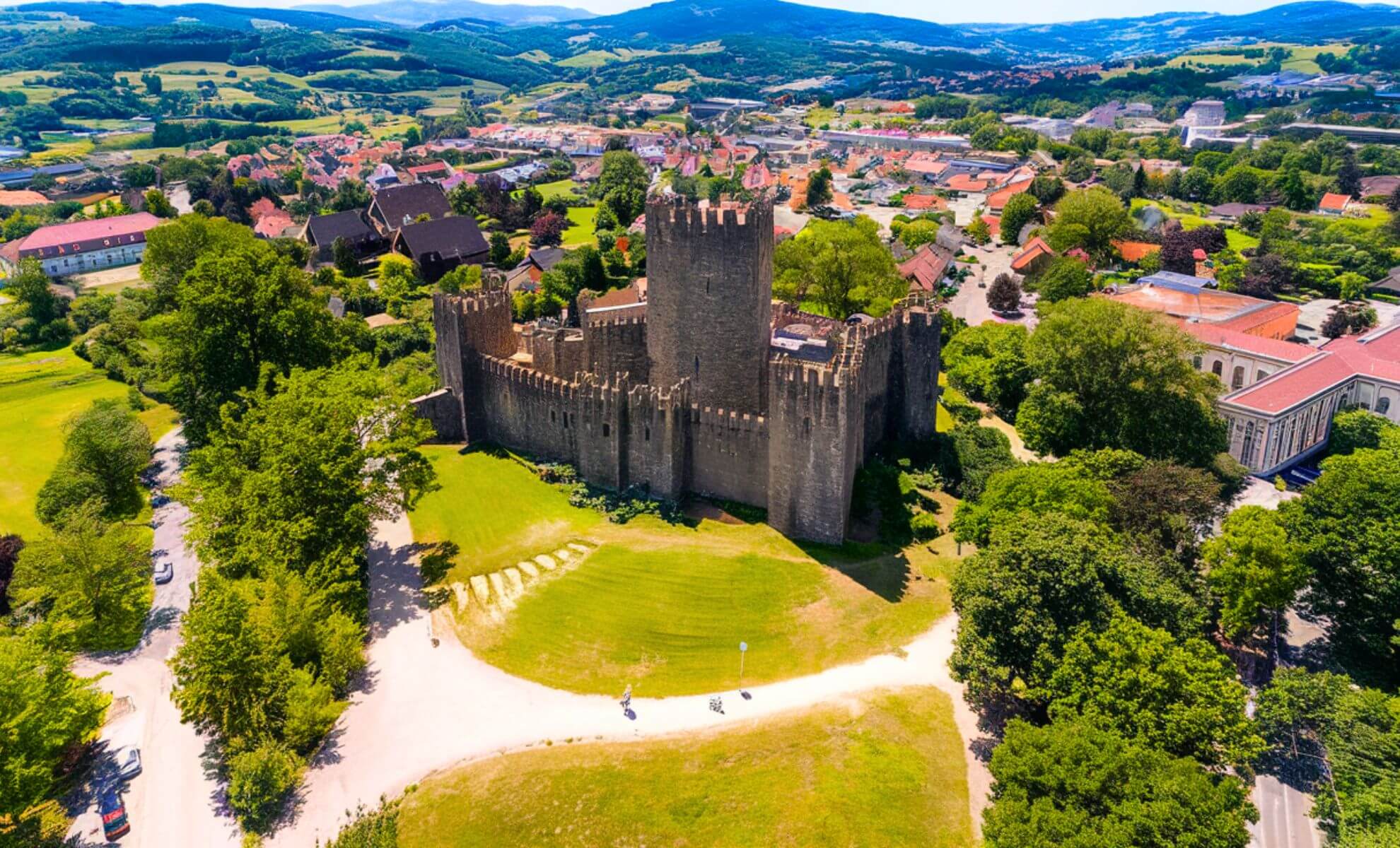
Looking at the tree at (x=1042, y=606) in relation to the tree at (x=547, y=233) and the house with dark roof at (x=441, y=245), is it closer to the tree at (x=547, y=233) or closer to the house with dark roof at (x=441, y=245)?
the house with dark roof at (x=441, y=245)

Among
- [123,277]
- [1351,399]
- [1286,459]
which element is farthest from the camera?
[123,277]

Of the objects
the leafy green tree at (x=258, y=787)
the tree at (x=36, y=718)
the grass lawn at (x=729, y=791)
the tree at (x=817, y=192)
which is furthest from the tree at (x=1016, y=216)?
the tree at (x=36, y=718)

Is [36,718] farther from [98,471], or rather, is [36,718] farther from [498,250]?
[498,250]

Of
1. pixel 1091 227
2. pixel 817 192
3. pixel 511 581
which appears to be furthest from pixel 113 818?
pixel 817 192

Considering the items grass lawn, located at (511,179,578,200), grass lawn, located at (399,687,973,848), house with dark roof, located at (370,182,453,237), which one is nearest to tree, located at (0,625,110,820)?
grass lawn, located at (399,687,973,848)

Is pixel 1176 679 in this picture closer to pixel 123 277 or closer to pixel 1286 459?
pixel 1286 459

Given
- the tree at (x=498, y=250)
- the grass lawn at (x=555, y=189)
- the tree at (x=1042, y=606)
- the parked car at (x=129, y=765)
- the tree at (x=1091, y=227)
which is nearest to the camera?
the parked car at (x=129, y=765)

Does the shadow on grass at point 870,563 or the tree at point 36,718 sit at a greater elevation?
the tree at point 36,718

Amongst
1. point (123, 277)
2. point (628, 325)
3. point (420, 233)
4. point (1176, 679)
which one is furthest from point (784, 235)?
point (1176, 679)
